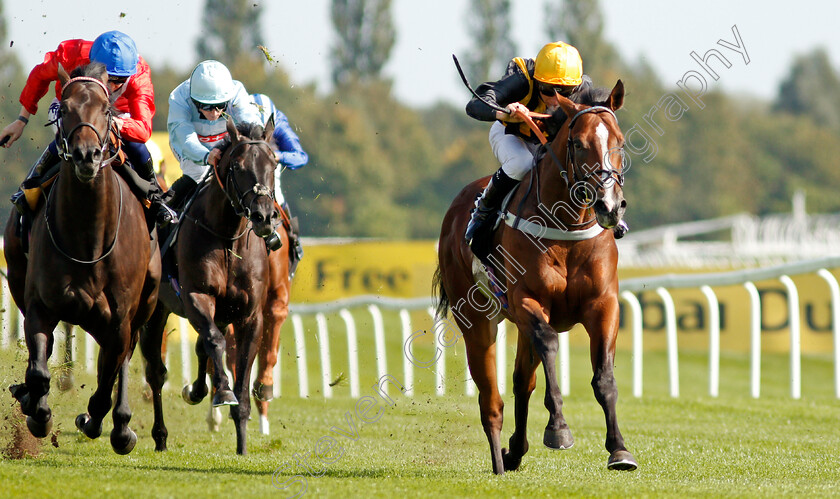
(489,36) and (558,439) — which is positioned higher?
(489,36)

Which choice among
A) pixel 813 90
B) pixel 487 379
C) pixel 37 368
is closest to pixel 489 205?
pixel 487 379

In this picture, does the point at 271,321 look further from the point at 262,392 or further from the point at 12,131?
the point at 12,131

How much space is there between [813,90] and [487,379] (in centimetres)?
9396

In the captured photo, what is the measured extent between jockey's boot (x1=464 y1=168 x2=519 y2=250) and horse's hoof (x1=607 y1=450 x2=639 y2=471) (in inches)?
65.2

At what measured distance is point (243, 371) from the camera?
6855 mm

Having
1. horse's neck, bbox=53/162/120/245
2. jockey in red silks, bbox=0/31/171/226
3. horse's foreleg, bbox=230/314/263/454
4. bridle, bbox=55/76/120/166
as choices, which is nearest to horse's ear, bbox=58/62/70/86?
bridle, bbox=55/76/120/166

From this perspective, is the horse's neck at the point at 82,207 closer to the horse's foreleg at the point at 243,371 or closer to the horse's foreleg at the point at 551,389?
the horse's foreleg at the point at 243,371

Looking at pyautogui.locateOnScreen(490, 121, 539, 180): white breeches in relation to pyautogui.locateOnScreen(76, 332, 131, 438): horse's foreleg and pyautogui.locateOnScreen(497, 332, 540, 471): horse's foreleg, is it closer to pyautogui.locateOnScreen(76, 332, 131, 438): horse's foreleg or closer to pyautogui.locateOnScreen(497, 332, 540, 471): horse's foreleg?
pyautogui.locateOnScreen(497, 332, 540, 471): horse's foreleg

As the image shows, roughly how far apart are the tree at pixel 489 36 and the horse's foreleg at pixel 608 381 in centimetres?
5857

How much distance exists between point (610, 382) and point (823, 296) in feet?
37.8

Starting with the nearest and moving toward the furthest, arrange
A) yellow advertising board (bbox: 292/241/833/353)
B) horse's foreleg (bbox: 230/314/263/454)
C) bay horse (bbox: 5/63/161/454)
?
1. bay horse (bbox: 5/63/161/454)
2. horse's foreleg (bbox: 230/314/263/454)
3. yellow advertising board (bbox: 292/241/833/353)

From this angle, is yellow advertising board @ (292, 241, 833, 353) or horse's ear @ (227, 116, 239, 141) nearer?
horse's ear @ (227, 116, 239, 141)

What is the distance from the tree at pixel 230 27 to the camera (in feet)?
168

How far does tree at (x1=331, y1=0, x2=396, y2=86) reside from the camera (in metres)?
59.5
